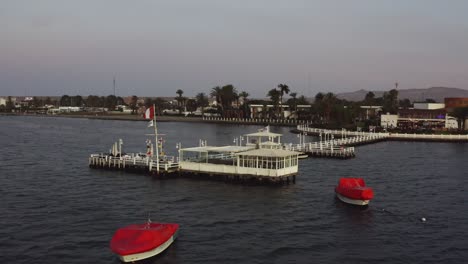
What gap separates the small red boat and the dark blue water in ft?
3.14

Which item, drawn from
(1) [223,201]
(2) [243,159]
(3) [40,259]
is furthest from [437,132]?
(3) [40,259]

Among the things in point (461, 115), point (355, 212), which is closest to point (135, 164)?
point (355, 212)

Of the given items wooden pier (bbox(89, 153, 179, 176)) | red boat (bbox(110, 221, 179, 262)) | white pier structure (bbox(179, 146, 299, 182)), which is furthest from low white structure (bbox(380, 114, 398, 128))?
red boat (bbox(110, 221, 179, 262))

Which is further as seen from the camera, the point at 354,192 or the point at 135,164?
the point at 135,164

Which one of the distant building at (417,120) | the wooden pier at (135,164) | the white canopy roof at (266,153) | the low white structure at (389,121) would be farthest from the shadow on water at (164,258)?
the low white structure at (389,121)

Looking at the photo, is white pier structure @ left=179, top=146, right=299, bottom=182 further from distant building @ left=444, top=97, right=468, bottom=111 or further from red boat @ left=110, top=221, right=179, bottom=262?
distant building @ left=444, top=97, right=468, bottom=111

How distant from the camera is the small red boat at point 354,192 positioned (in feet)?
173

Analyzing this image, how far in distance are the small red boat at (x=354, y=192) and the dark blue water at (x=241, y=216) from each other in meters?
0.96

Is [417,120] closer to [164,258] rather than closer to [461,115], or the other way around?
[461,115]

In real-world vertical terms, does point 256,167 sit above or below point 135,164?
above

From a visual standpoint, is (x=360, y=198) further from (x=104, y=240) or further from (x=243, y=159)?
(x=104, y=240)

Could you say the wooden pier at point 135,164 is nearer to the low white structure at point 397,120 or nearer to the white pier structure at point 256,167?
the white pier structure at point 256,167

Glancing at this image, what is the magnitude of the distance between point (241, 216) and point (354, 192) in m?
12.7

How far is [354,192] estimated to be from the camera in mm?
53406
